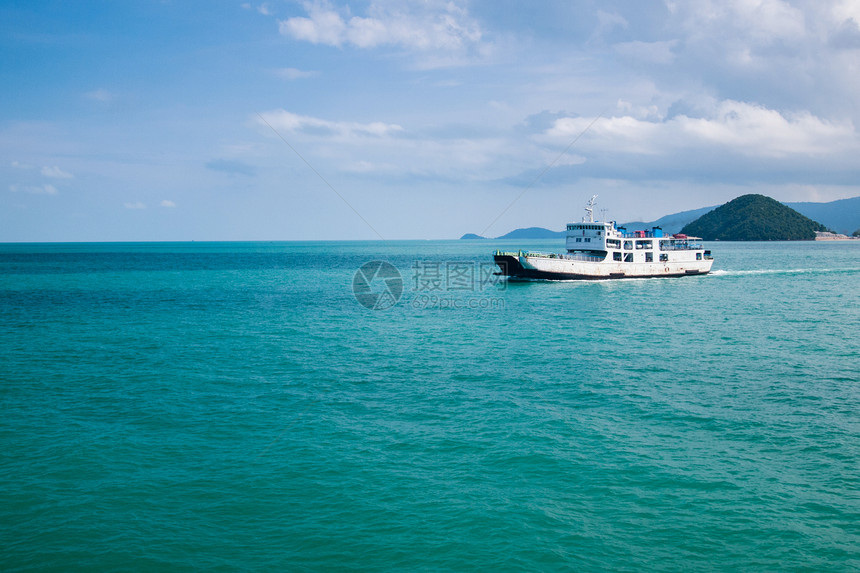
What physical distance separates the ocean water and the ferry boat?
109ft

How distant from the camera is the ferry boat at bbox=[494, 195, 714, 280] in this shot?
227 feet

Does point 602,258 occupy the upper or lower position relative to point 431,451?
upper

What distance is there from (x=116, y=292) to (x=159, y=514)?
196 feet

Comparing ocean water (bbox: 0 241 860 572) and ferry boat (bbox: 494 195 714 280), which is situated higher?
ferry boat (bbox: 494 195 714 280)

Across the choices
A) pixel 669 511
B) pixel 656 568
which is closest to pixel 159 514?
pixel 656 568

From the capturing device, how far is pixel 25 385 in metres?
24.0

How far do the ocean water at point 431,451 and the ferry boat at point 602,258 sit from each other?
109ft

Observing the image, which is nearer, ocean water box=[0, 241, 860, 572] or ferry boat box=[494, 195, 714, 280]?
ocean water box=[0, 241, 860, 572]

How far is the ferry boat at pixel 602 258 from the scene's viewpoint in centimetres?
6931

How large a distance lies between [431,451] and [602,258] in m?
60.0

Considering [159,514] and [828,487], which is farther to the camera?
[828,487]

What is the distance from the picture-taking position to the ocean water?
1200 centimetres

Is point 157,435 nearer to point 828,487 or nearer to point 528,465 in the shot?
point 528,465

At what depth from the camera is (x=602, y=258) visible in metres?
71.7
